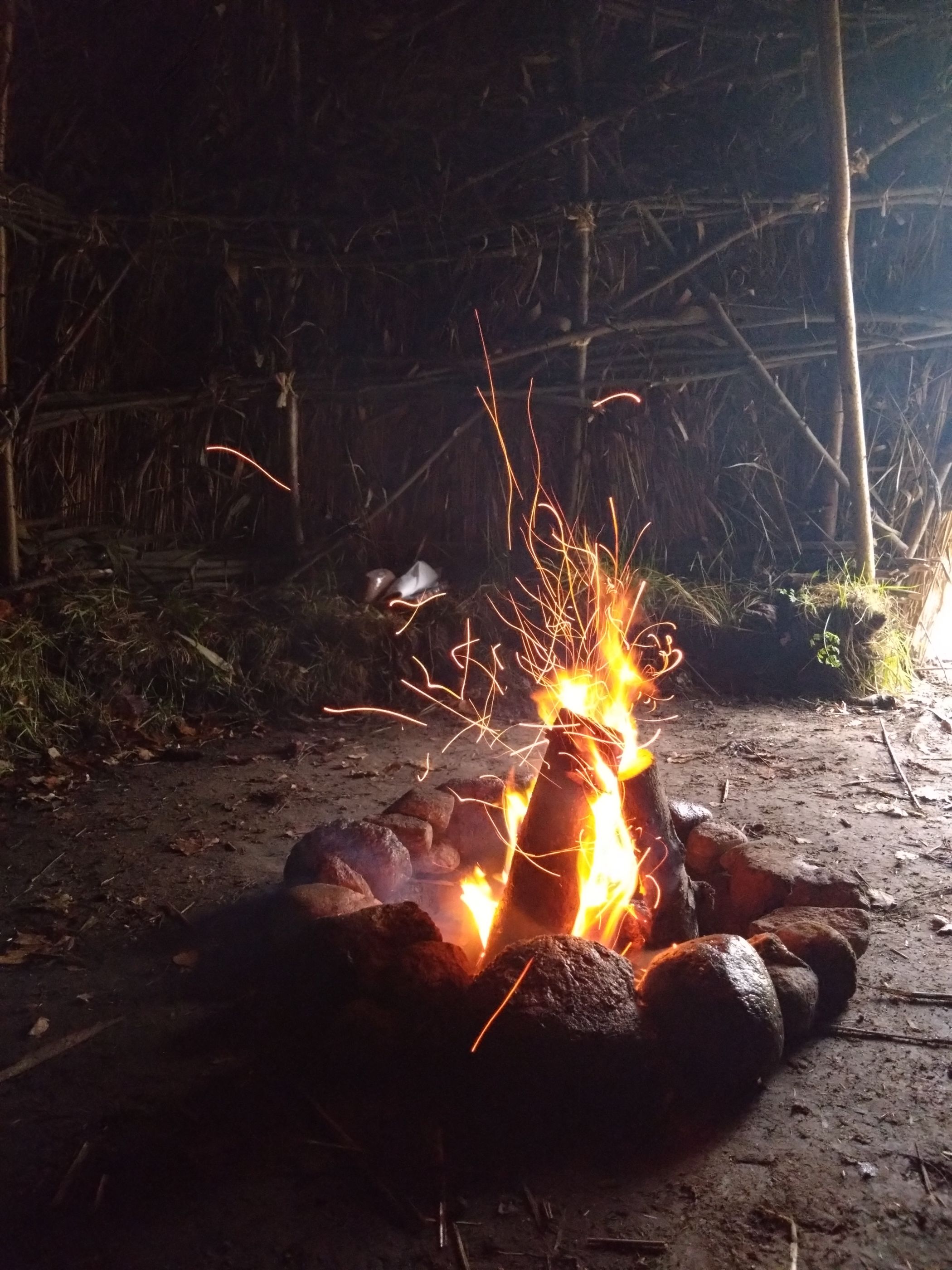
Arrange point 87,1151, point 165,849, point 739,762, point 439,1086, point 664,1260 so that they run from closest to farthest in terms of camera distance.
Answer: point 664,1260
point 87,1151
point 439,1086
point 165,849
point 739,762

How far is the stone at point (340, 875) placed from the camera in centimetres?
325

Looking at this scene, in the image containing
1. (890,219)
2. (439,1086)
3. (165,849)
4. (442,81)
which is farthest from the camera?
(890,219)

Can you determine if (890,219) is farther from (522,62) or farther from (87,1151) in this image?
(87,1151)

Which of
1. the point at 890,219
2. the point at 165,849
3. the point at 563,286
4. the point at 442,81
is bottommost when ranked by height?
the point at 165,849

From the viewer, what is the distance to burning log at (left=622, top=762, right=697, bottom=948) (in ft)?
10.1

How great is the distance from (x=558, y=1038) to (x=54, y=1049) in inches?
54.7

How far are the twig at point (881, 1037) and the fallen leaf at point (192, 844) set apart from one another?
2476mm

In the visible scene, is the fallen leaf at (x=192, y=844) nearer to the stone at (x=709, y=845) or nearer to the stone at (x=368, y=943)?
the stone at (x=368, y=943)

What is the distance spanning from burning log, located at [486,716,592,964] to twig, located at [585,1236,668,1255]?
3.46 feet

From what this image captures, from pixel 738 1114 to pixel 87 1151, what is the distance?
152 centimetres

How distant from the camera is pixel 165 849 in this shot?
4016mm

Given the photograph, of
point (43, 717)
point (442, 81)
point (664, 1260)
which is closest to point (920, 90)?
point (442, 81)

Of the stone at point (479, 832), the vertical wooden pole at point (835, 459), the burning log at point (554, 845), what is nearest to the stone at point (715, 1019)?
the burning log at point (554, 845)

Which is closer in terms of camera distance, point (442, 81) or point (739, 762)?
Result: point (739, 762)
